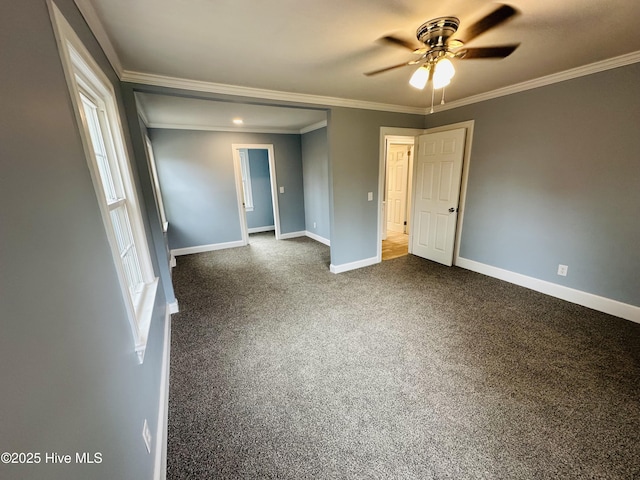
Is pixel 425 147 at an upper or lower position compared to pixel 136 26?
lower

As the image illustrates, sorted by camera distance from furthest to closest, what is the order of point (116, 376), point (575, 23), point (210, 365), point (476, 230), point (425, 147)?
point (425, 147) → point (476, 230) → point (210, 365) → point (575, 23) → point (116, 376)

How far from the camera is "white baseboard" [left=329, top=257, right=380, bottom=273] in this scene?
3.81 metres

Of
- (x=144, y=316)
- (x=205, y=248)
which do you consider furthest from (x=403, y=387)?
→ (x=205, y=248)

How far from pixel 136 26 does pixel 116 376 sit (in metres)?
1.99

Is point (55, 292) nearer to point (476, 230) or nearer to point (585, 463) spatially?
point (585, 463)

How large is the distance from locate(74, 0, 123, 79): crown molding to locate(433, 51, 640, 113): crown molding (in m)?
3.76

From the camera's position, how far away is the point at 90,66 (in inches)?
52.8

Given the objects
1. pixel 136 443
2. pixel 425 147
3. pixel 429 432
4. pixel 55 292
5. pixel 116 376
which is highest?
pixel 425 147

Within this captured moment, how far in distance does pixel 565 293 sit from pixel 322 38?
3.55m

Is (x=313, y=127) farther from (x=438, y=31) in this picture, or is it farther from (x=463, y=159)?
(x=438, y=31)

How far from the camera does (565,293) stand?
2834 mm

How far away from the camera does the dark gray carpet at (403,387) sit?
1.35 m

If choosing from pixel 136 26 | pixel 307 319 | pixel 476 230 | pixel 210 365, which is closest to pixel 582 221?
pixel 476 230

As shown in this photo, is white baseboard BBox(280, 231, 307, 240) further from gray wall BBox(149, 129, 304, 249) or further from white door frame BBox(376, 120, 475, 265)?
white door frame BBox(376, 120, 475, 265)
